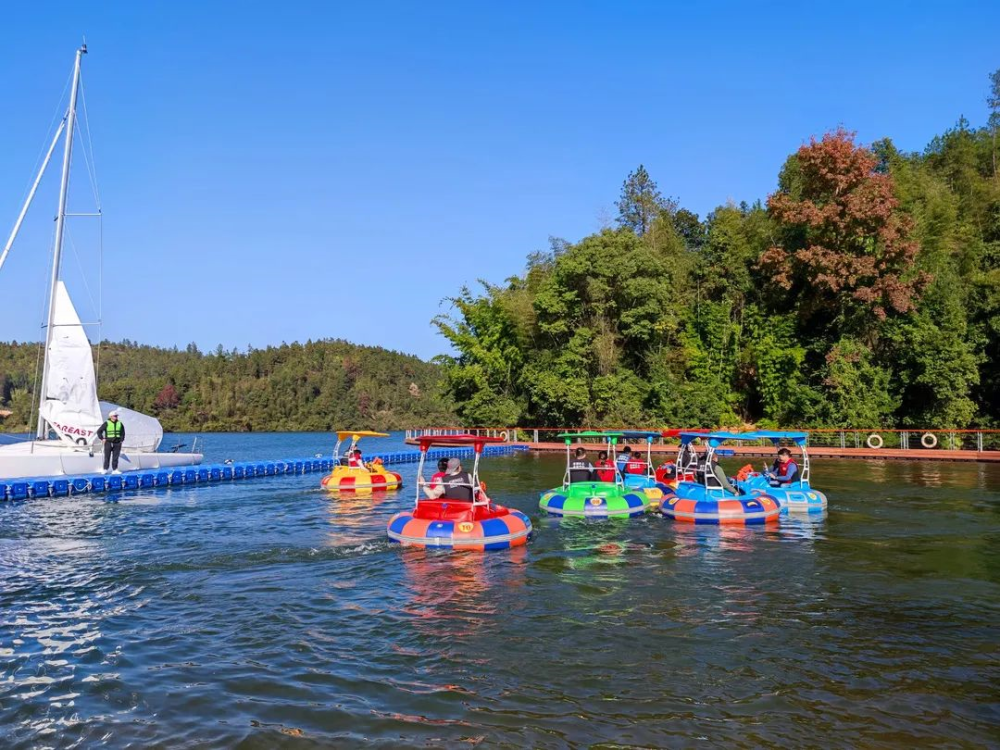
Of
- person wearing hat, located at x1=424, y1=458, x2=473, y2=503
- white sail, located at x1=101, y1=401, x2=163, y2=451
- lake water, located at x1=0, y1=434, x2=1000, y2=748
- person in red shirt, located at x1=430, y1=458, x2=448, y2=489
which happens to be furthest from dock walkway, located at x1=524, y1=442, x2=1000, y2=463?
lake water, located at x1=0, y1=434, x2=1000, y2=748

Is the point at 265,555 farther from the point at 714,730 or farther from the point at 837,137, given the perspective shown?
the point at 837,137

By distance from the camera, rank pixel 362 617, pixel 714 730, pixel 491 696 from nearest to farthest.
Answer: pixel 714 730
pixel 491 696
pixel 362 617

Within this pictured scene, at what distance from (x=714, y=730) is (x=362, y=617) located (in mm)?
5411

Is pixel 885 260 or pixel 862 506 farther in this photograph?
pixel 885 260

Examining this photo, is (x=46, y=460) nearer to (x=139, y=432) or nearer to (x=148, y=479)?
(x=148, y=479)

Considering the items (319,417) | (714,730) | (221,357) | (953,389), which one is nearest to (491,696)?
(714,730)

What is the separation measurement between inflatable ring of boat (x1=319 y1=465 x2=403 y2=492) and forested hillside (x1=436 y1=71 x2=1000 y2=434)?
85.9ft

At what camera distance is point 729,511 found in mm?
18906

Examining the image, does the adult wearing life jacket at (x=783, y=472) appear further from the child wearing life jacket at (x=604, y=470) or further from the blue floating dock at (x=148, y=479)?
the blue floating dock at (x=148, y=479)

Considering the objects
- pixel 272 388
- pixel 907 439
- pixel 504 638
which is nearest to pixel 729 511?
pixel 504 638

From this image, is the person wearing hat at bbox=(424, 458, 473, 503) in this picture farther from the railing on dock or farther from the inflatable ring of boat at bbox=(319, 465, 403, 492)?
the railing on dock

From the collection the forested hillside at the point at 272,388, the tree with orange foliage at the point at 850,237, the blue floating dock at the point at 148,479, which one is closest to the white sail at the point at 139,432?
the blue floating dock at the point at 148,479

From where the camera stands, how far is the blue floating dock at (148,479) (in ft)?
79.2

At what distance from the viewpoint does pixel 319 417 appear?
135000 millimetres
